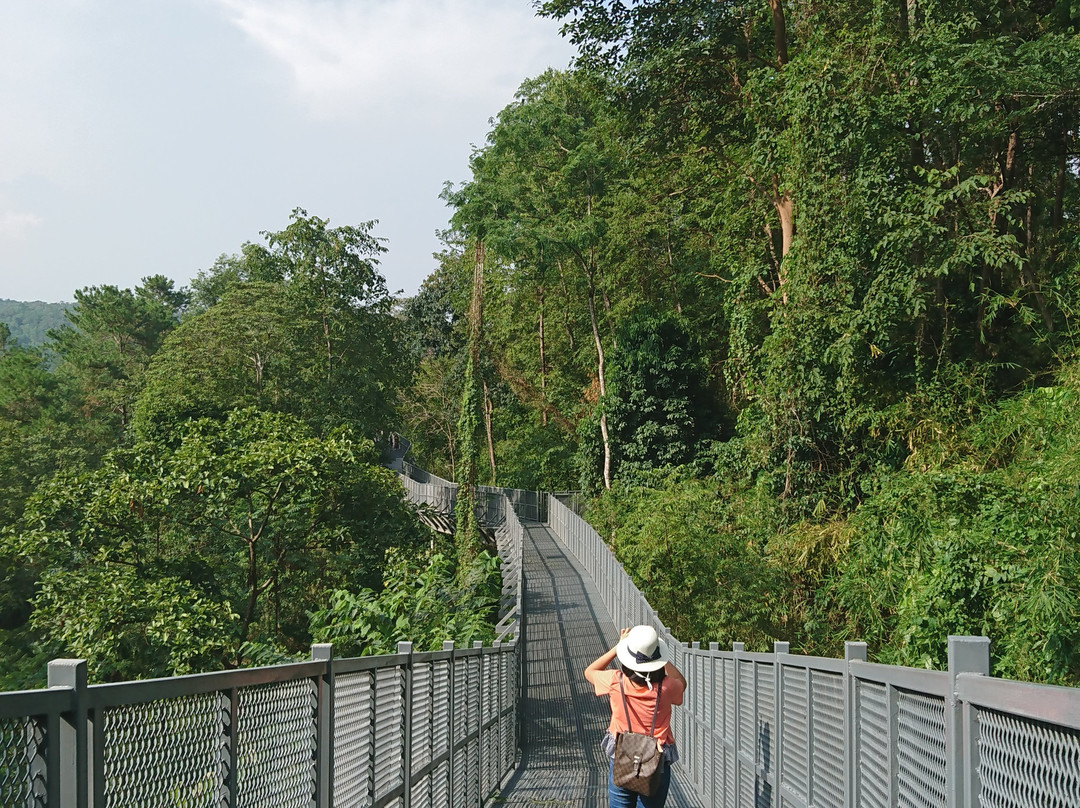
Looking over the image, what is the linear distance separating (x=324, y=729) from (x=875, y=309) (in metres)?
20.9

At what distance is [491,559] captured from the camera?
22297mm

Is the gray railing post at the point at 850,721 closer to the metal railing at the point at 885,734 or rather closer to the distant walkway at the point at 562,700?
the metal railing at the point at 885,734

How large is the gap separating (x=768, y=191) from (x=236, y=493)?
1702cm

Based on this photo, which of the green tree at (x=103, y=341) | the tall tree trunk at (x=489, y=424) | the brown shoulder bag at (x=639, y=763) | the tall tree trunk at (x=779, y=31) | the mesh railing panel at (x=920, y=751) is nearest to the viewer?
the mesh railing panel at (x=920, y=751)

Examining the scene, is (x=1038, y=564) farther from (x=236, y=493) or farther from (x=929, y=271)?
(x=236, y=493)

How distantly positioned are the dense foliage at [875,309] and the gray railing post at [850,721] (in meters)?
10.4

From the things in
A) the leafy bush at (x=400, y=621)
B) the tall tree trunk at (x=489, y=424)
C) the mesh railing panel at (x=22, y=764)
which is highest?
the tall tree trunk at (x=489, y=424)

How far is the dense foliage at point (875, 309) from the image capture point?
18.2 m

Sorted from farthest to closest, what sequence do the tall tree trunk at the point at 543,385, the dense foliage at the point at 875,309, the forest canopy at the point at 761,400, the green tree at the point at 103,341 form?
the green tree at the point at 103,341 → the tall tree trunk at the point at 543,385 → the forest canopy at the point at 761,400 → the dense foliage at the point at 875,309

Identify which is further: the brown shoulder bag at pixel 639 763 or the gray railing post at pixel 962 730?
the brown shoulder bag at pixel 639 763

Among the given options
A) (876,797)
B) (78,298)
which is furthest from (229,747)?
(78,298)

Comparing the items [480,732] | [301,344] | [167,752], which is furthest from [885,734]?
[301,344]

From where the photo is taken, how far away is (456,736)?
8430mm

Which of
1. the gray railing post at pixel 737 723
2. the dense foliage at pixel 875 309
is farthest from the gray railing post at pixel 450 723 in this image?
the dense foliage at pixel 875 309
